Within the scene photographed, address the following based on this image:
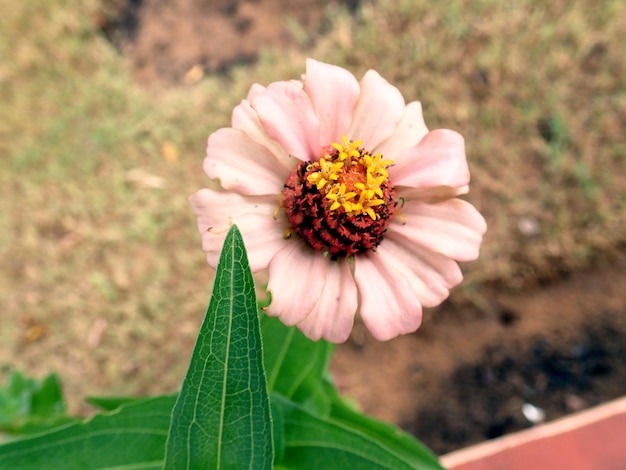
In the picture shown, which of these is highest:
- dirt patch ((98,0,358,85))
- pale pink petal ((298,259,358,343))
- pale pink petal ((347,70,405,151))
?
dirt patch ((98,0,358,85))

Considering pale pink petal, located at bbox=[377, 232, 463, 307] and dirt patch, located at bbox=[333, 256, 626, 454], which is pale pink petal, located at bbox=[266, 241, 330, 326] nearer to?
pale pink petal, located at bbox=[377, 232, 463, 307]

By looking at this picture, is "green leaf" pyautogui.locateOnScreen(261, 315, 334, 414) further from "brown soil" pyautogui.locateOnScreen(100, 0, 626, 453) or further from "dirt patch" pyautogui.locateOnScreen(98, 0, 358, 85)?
"dirt patch" pyautogui.locateOnScreen(98, 0, 358, 85)

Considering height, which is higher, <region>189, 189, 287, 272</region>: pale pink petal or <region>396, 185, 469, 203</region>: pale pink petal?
<region>396, 185, 469, 203</region>: pale pink petal

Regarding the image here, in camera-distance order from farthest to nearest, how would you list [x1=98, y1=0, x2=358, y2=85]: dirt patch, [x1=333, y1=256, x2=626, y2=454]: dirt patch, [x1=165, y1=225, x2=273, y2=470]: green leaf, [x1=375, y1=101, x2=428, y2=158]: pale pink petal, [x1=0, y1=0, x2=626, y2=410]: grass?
[x1=98, y1=0, x2=358, y2=85]: dirt patch < [x1=0, y1=0, x2=626, y2=410]: grass < [x1=333, y1=256, x2=626, y2=454]: dirt patch < [x1=375, y1=101, x2=428, y2=158]: pale pink petal < [x1=165, y1=225, x2=273, y2=470]: green leaf

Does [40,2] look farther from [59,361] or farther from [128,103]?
[59,361]

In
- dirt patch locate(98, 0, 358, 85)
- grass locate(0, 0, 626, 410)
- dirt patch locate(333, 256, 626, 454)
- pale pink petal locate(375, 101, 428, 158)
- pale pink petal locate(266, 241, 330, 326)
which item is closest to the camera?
Answer: pale pink petal locate(266, 241, 330, 326)

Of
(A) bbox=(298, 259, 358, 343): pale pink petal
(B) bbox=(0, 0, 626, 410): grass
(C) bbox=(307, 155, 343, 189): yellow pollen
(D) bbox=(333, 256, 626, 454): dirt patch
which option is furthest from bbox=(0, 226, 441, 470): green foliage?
(B) bbox=(0, 0, 626, 410): grass

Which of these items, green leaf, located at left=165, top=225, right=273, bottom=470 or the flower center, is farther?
the flower center
